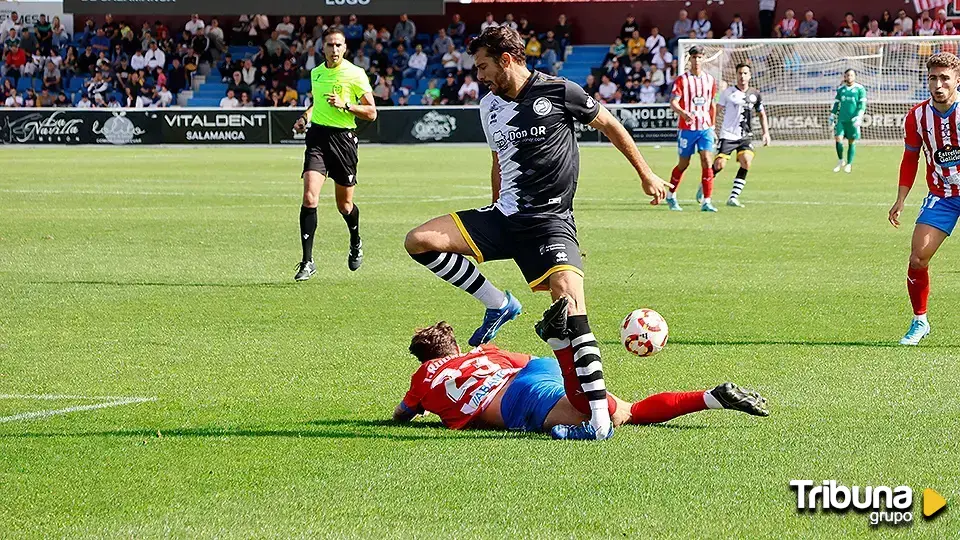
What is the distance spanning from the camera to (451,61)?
45.2 m

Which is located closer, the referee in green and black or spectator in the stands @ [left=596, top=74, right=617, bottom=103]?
the referee in green and black

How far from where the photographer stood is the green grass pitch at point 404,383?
4898mm

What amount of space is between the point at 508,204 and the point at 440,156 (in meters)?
27.0

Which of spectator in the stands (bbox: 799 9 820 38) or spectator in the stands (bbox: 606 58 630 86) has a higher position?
spectator in the stands (bbox: 799 9 820 38)

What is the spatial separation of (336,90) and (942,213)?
20.1 ft

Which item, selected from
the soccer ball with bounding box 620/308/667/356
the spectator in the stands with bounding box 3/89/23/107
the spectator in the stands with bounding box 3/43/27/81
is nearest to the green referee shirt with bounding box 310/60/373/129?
the soccer ball with bounding box 620/308/667/356

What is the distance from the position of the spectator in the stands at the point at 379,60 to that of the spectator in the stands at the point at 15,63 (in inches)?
533

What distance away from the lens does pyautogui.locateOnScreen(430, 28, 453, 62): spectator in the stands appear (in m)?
46.0

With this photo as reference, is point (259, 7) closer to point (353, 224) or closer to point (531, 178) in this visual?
point (353, 224)

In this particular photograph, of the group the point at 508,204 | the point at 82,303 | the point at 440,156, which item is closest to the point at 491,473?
the point at 508,204

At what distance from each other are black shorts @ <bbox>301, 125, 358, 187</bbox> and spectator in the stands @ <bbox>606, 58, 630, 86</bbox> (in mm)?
30177

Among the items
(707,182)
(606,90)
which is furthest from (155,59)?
(707,182)

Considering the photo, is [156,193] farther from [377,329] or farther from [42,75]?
[42,75]

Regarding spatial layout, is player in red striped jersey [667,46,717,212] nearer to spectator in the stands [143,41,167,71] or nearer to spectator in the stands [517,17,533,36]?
spectator in the stands [517,17,533,36]
